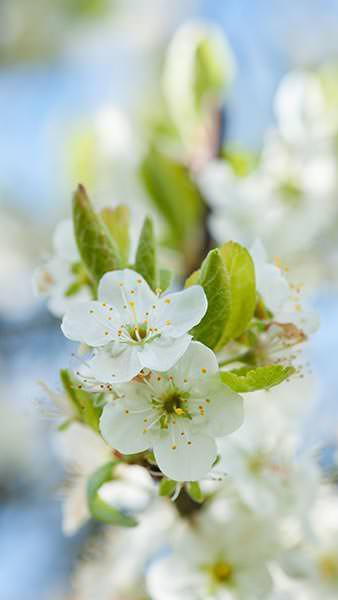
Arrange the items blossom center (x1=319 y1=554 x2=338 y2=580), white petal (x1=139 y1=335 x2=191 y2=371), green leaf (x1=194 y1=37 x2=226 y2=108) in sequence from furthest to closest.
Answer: green leaf (x1=194 y1=37 x2=226 y2=108)
blossom center (x1=319 y1=554 x2=338 y2=580)
white petal (x1=139 y1=335 x2=191 y2=371)

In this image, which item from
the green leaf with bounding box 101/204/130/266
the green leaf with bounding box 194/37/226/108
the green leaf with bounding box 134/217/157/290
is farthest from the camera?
the green leaf with bounding box 194/37/226/108

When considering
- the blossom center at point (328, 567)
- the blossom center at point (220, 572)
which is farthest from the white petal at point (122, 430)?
the blossom center at point (328, 567)

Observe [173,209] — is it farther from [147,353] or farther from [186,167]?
[147,353]

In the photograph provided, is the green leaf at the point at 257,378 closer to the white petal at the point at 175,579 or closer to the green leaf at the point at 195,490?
the green leaf at the point at 195,490

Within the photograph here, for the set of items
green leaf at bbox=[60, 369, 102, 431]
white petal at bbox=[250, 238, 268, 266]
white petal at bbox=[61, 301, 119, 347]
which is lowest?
green leaf at bbox=[60, 369, 102, 431]

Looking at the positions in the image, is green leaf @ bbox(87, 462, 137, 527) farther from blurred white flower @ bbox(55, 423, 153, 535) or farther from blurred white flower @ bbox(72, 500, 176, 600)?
blurred white flower @ bbox(72, 500, 176, 600)

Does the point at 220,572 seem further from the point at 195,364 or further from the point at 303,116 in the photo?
the point at 303,116

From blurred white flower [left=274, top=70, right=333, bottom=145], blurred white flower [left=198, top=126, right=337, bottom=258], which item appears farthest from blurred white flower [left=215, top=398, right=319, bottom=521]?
blurred white flower [left=274, top=70, right=333, bottom=145]
